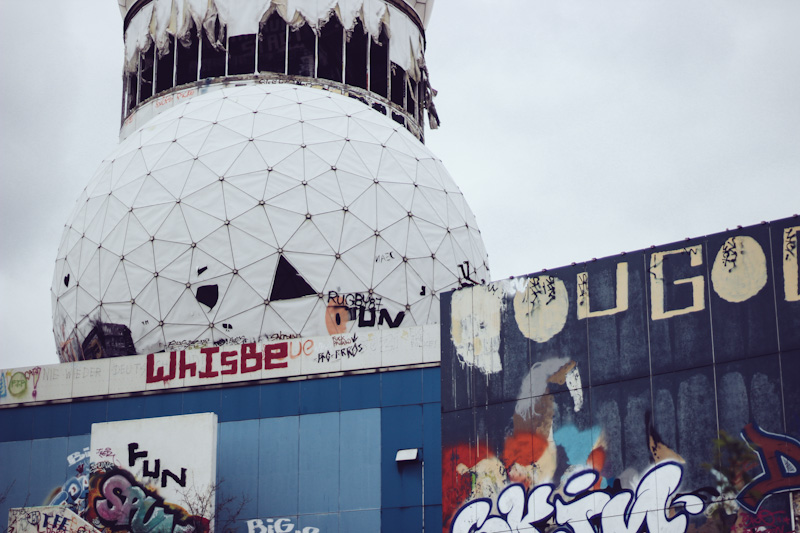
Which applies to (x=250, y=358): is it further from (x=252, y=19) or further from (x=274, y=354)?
(x=252, y=19)

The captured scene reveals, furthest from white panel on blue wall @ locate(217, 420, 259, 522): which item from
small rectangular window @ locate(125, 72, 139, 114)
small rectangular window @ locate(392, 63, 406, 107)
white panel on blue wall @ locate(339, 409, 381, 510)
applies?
small rectangular window @ locate(125, 72, 139, 114)

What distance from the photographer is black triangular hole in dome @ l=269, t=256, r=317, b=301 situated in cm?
3641

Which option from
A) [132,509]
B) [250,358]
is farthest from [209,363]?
[132,509]

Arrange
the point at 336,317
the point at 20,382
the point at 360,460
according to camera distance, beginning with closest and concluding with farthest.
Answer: the point at 360,460, the point at 20,382, the point at 336,317

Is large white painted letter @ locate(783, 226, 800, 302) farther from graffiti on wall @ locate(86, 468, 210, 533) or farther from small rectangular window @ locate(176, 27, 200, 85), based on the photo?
small rectangular window @ locate(176, 27, 200, 85)

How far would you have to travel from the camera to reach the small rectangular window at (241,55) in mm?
44469

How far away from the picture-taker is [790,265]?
26.0 metres

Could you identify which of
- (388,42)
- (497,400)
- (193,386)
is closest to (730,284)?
(497,400)

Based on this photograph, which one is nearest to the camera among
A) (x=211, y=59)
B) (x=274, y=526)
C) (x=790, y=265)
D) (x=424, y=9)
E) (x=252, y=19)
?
(x=790, y=265)

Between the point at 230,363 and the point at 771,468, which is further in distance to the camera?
the point at 230,363

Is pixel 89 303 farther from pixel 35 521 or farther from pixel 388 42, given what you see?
pixel 388 42

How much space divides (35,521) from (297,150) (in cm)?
1309

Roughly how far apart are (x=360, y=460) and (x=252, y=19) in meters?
18.3

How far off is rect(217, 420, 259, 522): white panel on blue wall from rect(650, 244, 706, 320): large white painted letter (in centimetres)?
1077
